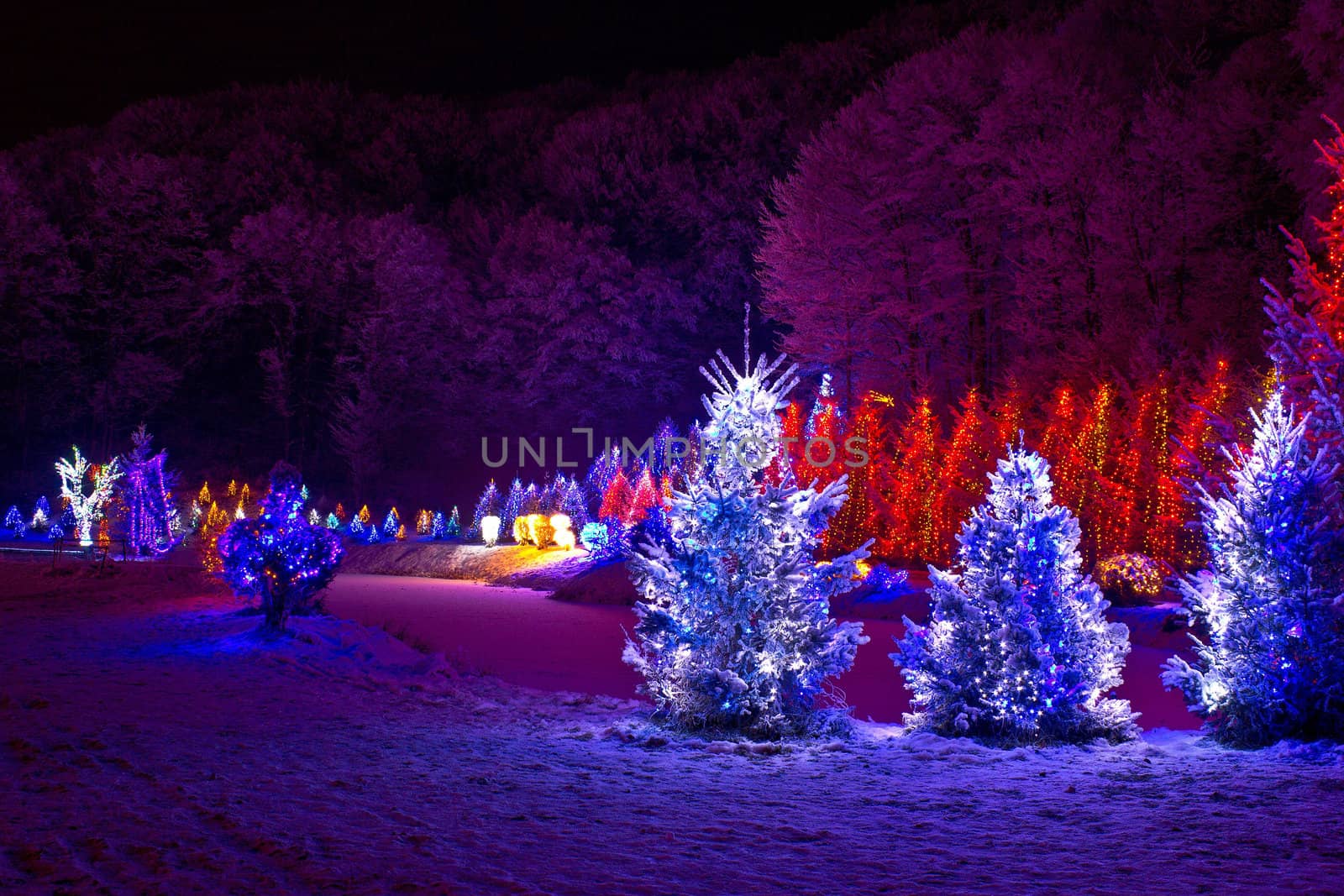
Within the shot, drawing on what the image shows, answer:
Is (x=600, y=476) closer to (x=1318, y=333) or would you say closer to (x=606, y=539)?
(x=606, y=539)

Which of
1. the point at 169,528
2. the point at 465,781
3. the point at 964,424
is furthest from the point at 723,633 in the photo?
the point at 169,528

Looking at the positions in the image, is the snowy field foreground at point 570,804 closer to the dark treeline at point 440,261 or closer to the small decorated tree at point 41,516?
the dark treeline at point 440,261

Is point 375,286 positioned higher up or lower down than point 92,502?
higher up

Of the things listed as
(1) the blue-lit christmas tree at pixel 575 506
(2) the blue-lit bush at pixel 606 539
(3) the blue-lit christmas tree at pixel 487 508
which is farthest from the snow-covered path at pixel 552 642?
(3) the blue-lit christmas tree at pixel 487 508

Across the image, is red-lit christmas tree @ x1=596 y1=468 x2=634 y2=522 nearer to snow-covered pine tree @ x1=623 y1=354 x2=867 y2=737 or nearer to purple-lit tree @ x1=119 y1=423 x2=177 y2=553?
purple-lit tree @ x1=119 y1=423 x2=177 y2=553

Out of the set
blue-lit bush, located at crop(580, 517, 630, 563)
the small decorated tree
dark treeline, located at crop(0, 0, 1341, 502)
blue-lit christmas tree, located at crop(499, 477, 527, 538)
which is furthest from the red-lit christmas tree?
the small decorated tree

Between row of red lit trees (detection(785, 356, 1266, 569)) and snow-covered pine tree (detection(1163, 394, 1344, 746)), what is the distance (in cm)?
679

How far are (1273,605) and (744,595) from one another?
365cm

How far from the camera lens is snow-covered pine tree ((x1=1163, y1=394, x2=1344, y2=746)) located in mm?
6395

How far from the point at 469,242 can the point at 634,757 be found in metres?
36.0

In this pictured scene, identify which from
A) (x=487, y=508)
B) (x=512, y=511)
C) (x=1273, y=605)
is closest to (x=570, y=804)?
(x=1273, y=605)

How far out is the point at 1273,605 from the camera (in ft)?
21.6

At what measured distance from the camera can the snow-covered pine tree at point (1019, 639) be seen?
6434mm

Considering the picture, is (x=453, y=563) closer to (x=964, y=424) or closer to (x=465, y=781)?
(x=964, y=424)
